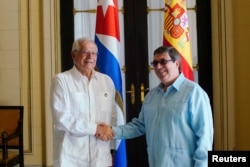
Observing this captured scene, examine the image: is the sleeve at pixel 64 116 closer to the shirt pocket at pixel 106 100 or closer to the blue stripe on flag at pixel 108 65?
the shirt pocket at pixel 106 100

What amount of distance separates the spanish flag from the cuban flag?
16.7 inches

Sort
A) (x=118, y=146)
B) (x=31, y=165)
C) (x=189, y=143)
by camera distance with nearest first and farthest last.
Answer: (x=189, y=143), (x=118, y=146), (x=31, y=165)

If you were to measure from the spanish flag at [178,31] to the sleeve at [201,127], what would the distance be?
1.08 m

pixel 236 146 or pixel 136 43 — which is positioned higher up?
pixel 136 43

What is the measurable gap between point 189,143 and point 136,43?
2047 millimetres

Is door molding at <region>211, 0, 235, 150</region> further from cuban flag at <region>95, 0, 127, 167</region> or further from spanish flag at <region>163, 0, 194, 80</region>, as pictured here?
cuban flag at <region>95, 0, 127, 167</region>

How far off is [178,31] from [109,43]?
0.56 metres

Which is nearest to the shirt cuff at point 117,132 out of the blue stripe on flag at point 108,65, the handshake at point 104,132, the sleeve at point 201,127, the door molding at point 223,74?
the handshake at point 104,132

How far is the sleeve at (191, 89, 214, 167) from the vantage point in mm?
1609

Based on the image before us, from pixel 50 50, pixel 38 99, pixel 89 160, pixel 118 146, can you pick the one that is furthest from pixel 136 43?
pixel 89 160

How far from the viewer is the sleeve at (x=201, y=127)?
1609 mm

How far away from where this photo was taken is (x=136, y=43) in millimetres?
3576

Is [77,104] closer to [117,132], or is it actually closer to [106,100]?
[106,100]

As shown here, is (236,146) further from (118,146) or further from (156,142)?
(156,142)
